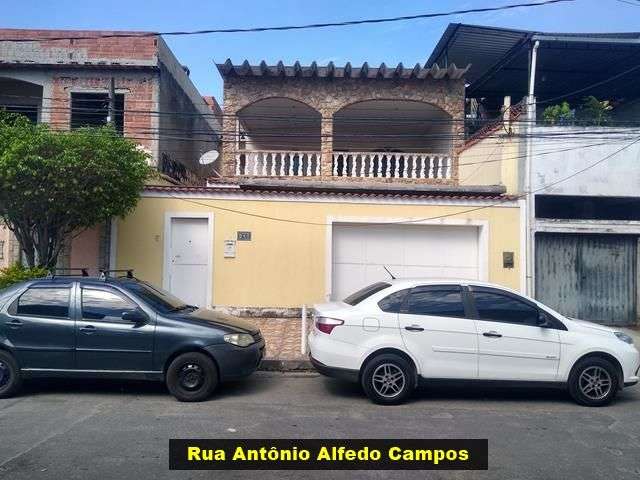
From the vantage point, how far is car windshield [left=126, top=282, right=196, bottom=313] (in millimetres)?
6406

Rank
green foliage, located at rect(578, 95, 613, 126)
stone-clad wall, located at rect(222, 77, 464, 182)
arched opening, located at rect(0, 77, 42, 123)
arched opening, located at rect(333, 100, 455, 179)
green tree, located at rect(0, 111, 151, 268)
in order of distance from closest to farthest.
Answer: green tree, located at rect(0, 111, 151, 268), green foliage, located at rect(578, 95, 613, 126), arched opening, located at rect(333, 100, 455, 179), stone-clad wall, located at rect(222, 77, 464, 182), arched opening, located at rect(0, 77, 42, 123)

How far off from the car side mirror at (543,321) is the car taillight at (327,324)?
7.60 feet

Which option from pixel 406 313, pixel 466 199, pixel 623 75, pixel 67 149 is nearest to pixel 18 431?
pixel 406 313

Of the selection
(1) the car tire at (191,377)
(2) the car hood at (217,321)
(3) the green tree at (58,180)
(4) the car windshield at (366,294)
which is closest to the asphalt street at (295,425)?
(1) the car tire at (191,377)

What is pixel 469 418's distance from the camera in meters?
5.54

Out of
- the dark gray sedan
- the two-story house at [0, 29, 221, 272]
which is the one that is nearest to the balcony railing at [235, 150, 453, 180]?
the two-story house at [0, 29, 221, 272]

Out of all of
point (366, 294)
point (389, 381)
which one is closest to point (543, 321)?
point (389, 381)

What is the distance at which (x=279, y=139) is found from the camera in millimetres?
19094

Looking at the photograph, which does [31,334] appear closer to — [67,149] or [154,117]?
[67,149]

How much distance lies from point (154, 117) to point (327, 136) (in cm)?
491

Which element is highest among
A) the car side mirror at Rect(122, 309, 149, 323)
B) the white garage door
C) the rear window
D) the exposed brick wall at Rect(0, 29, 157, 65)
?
the exposed brick wall at Rect(0, 29, 157, 65)

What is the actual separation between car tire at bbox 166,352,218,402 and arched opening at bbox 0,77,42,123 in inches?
478

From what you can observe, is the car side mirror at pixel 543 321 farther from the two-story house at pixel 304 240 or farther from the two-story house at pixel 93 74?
the two-story house at pixel 93 74

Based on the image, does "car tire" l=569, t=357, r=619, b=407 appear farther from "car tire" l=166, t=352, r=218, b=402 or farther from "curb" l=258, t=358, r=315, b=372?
"car tire" l=166, t=352, r=218, b=402
